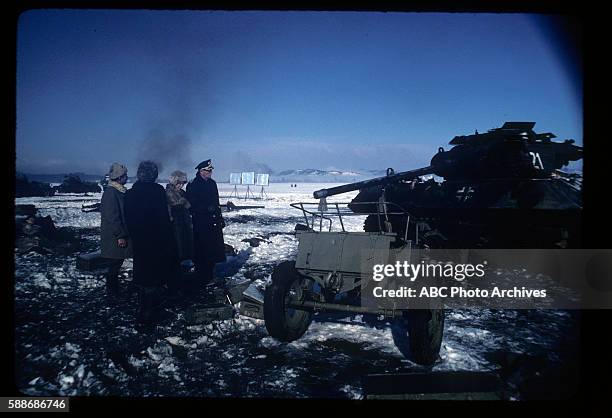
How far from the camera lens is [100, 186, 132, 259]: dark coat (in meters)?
4.95

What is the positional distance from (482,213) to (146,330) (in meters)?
6.72

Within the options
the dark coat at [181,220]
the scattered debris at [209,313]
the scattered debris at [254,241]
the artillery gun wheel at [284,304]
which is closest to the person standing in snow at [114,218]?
the dark coat at [181,220]

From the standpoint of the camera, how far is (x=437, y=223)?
7.75 metres

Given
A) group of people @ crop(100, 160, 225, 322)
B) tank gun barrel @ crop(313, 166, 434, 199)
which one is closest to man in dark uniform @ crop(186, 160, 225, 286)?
group of people @ crop(100, 160, 225, 322)

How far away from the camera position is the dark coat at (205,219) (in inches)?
238

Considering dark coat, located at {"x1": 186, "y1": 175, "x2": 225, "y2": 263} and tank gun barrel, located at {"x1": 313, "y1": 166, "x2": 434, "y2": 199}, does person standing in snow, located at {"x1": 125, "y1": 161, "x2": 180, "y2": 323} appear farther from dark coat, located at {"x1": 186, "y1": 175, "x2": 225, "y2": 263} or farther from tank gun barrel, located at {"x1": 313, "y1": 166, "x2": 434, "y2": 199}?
tank gun barrel, located at {"x1": 313, "y1": 166, "x2": 434, "y2": 199}

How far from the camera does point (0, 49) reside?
11.0 feet

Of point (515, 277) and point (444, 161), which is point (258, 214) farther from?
point (515, 277)

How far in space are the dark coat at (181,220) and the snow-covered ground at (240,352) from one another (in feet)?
4.29

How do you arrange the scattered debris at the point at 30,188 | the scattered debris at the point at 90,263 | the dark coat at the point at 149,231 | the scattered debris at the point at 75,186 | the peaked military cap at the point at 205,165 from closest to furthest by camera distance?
the dark coat at the point at 149,231 < the peaked military cap at the point at 205,165 < the scattered debris at the point at 90,263 < the scattered debris at the point at 30,188 < the scattered debris at the point at 75,186

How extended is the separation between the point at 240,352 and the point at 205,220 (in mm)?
2781

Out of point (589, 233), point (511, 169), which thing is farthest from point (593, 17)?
point (511, 169)

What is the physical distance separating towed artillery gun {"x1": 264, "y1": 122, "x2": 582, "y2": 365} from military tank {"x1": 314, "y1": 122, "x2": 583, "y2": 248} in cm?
2

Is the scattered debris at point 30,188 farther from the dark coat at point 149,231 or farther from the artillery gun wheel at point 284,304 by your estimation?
the artillery gun wheel at point 284,304
